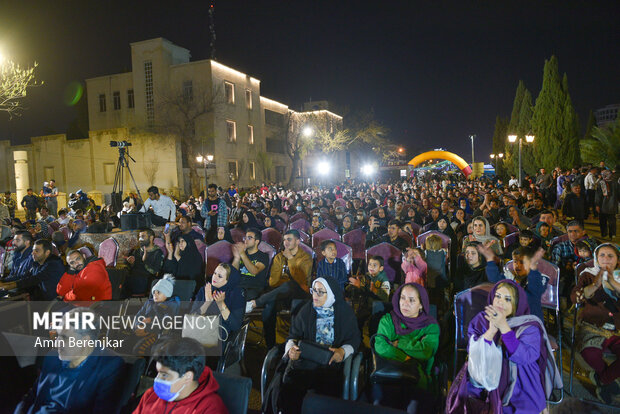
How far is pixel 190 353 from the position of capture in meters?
2.27

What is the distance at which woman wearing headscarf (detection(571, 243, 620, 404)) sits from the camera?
3350 mm

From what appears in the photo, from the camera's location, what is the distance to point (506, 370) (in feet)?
8.69

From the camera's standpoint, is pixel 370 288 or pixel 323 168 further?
pixel 323 168

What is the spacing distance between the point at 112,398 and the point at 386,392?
195cm

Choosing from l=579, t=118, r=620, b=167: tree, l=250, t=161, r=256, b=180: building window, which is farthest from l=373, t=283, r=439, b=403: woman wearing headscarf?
l=250, t=161, r=256, b=180: building window

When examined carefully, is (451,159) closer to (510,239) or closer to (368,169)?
(368,169)

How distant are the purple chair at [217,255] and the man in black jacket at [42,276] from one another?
192 centimetres

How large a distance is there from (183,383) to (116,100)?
34.6m

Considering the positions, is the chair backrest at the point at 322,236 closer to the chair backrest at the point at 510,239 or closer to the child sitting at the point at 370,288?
the child sitting at the point at 370,288

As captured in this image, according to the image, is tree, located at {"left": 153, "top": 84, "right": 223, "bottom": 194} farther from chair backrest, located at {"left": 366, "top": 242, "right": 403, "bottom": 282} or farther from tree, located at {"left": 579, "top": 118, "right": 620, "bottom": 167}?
chair backrest, located at {"left": 366, "top": 242, "right": 403, "bottom": 282}

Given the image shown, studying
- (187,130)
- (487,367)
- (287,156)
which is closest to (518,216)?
(487,367)

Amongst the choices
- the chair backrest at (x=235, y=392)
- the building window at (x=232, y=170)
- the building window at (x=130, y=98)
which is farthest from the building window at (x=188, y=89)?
the chair backrest at (x=235, y=392)

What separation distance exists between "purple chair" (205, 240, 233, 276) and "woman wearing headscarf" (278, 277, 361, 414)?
106 inches

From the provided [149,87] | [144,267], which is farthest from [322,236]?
[149,87]
